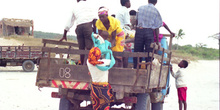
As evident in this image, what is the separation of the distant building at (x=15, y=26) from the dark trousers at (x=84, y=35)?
116 ft

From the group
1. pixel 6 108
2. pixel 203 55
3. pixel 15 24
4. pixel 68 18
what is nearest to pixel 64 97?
pixel 68 18

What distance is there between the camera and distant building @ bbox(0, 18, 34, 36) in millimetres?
41562

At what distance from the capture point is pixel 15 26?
4312 centimetres

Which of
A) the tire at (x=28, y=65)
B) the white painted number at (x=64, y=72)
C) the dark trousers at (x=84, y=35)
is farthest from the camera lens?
the tire at (x=28, y=65)

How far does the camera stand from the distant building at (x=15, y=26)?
41.6m

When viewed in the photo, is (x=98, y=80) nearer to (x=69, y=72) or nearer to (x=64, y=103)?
(x=69, y=72)

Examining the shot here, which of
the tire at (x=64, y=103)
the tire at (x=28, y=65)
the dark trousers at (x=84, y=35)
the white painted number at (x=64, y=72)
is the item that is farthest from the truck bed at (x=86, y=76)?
the tire at (x=28, y=65)

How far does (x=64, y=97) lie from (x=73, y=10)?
1.58 m

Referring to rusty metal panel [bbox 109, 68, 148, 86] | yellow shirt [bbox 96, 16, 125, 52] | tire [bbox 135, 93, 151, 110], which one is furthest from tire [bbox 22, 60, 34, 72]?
rusty metal panel [bbox 109, 68, 148, 86]

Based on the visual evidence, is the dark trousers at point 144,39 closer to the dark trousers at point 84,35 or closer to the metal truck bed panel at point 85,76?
the metal truck bed panel at point 85,76

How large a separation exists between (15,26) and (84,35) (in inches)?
1482

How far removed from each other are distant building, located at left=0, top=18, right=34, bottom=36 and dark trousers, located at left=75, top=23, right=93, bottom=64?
3531 centimetres

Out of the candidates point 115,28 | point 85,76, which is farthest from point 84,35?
point 85,76

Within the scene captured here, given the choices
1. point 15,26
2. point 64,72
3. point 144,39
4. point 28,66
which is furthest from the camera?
point 15,26
